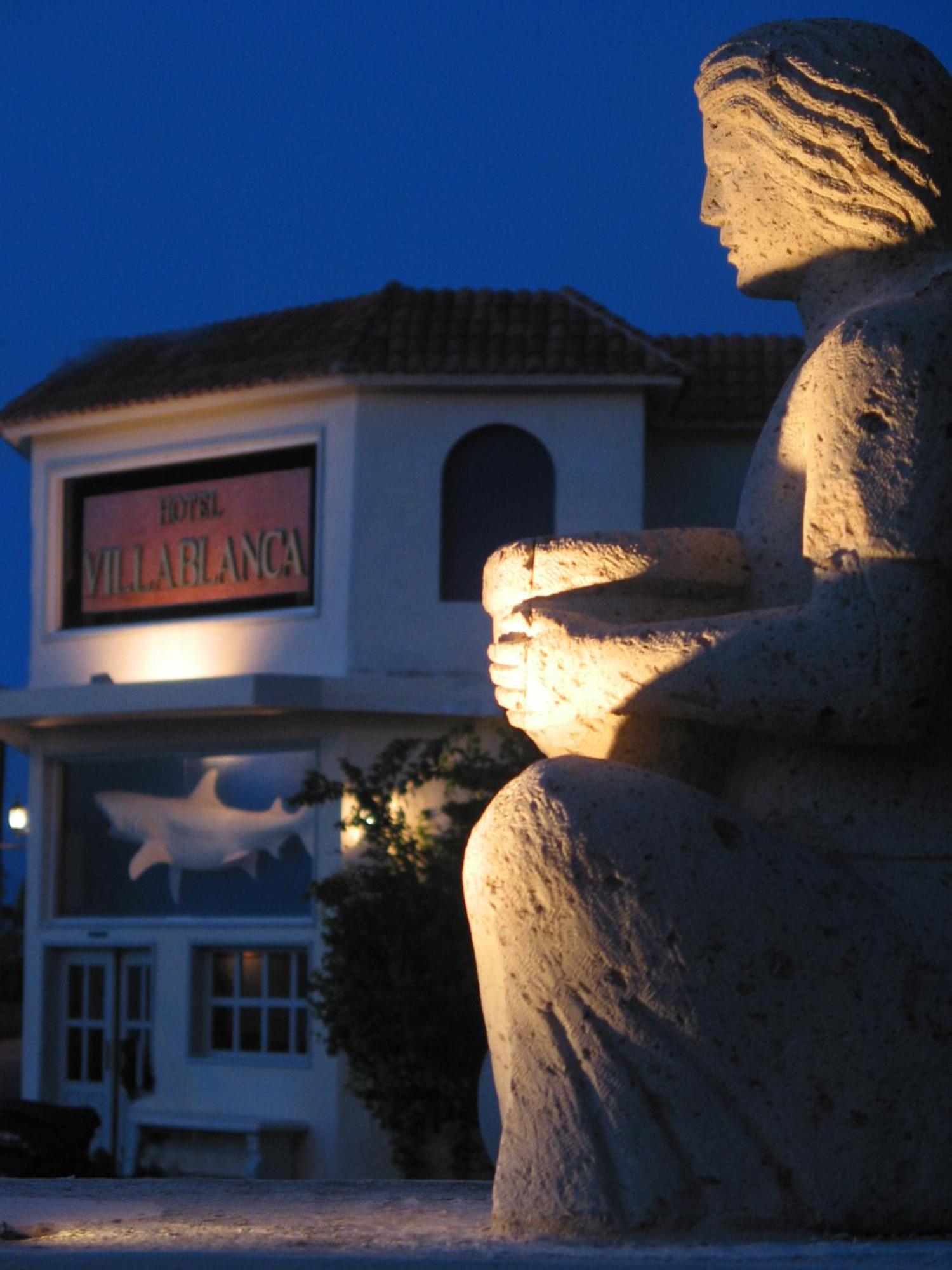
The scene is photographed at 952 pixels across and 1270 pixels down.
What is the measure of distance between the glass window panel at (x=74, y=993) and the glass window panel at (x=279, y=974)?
251cm

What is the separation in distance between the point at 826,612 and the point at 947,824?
52 centimetres

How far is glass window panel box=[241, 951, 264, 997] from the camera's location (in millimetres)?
17203

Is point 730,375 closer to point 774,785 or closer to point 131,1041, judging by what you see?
point 131,1041

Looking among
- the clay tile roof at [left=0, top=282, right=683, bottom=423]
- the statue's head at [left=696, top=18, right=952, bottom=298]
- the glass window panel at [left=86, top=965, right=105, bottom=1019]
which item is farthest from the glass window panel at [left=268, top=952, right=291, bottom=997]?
the statue's head at [left=696, top=18, right=952, bottom=298]

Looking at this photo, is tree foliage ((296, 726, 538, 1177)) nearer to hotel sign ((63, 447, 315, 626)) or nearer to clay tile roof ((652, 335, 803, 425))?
hotel sign ((63, 447, 315, 626))

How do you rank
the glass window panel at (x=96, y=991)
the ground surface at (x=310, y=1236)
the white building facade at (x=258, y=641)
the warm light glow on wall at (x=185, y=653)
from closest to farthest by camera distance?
the ground surface at (x=310, y=1236) < the white building facade at (x=258, y=641) < the warm light glow on wall at (x=185, y=653) < the glass window panel at (x=96, y=991)

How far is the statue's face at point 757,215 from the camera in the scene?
4.05 meters

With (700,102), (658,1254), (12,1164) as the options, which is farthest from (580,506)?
(658,1254)

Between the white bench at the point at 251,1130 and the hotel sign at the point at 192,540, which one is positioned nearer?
the white bench at the point at 251,1130

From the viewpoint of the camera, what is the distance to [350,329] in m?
17.5

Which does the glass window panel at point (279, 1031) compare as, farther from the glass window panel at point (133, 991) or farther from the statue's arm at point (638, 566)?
the statue's arm at point (638, 566)

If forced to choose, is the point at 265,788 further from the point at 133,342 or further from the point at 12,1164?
the point at 133,342

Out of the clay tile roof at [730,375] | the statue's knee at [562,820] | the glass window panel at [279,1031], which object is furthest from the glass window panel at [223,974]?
the statue's knee at [562,820]

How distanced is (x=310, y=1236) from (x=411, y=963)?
1067 cm
